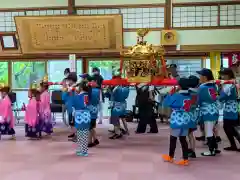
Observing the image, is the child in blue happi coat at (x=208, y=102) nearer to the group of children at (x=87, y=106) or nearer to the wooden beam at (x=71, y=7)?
the group of children at (x=87, y=106)

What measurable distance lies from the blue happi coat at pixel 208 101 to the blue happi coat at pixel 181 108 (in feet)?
1.55

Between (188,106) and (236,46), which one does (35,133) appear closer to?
(188,106)

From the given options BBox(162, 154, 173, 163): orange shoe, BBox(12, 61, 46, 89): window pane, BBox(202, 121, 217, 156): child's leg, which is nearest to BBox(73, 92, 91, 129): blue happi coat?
BBox(162, 154, 173, 163): orange shoe

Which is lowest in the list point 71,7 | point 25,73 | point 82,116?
point 82,116

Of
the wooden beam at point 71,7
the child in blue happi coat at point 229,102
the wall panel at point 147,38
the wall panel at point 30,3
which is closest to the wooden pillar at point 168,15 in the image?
the wall panel at point 147,38

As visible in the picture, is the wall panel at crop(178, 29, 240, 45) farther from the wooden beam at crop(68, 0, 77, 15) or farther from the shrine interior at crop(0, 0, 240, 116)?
the wooden beam at crop(68, 0, 77, 15)

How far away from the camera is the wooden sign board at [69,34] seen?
32.1ft

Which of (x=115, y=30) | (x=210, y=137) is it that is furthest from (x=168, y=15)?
(x=210, y=137)

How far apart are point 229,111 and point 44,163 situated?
2808 millimetres

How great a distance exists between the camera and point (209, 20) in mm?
9773

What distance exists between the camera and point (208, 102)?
5.27 meters

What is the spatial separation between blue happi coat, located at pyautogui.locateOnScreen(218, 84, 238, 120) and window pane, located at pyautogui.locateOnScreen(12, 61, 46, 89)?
21.5ft

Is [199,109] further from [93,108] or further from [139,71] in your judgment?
[93,108]

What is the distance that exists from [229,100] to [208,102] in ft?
1.49
